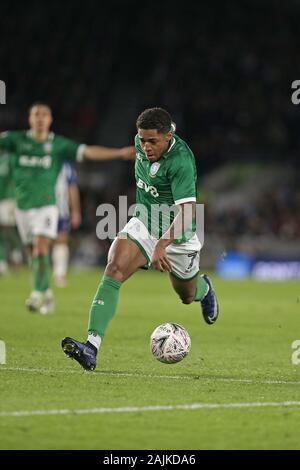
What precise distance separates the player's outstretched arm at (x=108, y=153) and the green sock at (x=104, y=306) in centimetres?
134

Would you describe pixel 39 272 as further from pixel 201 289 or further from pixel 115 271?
pixel 115 271

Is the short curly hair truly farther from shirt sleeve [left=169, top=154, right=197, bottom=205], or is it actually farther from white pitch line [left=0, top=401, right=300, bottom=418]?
white pitch line [left=0, top=401, right=300, bottom=418]

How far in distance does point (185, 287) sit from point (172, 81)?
24.6 m

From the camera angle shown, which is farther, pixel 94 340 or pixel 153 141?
pixel 153 141

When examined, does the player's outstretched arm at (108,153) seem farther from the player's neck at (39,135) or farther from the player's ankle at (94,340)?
the player's neck at (39,135)

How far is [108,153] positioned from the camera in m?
10.4

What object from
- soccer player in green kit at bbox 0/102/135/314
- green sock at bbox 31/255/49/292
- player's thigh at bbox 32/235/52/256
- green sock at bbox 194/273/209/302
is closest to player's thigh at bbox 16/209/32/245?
soccer player in green kit at bbox 0/102/135/314

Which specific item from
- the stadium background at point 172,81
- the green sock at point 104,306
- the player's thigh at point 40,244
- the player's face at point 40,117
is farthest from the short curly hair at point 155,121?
the stadium background at point 172,81

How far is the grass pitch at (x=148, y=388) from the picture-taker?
580 cm

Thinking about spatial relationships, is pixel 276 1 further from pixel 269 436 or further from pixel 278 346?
pixel 269 436

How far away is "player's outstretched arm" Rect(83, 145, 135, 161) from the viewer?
30.7 feet

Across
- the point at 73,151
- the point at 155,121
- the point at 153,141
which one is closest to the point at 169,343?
the point at 153,141

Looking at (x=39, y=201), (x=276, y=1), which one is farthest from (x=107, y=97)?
(x=39, y=201)

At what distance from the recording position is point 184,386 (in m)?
7.75
